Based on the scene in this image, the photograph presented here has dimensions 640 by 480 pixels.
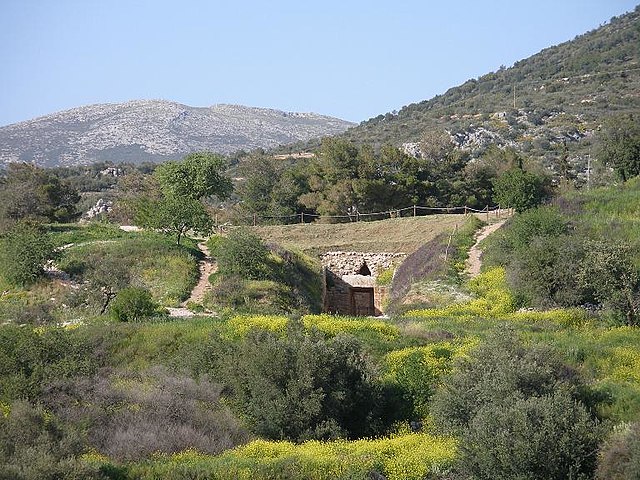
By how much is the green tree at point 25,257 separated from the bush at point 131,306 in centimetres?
749

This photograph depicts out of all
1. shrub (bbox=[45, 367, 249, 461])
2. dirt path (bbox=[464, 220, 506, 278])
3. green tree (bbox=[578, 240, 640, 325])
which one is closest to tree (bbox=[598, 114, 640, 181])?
dirt path (bbox=[464, 220, 506, 278])

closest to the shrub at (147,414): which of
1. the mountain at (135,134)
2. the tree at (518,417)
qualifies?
the tree at (518,417)

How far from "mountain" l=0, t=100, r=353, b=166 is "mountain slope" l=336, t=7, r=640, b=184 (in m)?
47.5

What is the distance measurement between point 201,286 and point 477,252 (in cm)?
1252

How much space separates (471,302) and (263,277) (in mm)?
8462

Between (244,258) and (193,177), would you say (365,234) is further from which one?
(244,258)

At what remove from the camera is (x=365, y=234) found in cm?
4366

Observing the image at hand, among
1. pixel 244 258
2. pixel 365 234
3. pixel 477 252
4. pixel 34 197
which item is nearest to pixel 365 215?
pixel 365 234

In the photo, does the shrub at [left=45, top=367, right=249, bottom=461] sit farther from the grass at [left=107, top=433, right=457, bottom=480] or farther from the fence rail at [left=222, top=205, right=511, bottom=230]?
the fence rail at [left=222, top=205, right=511, bottom=230]

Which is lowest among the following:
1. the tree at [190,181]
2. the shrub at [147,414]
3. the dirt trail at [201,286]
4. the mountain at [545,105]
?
the shrub at [147,414]

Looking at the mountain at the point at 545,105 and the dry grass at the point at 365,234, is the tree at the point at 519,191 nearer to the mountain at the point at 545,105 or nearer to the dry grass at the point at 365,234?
the dry grass at the point at 365,234

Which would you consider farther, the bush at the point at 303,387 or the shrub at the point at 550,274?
the shrub at the point at 550,274

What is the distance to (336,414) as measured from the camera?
16.0 metres

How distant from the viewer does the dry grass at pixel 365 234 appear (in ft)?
138
